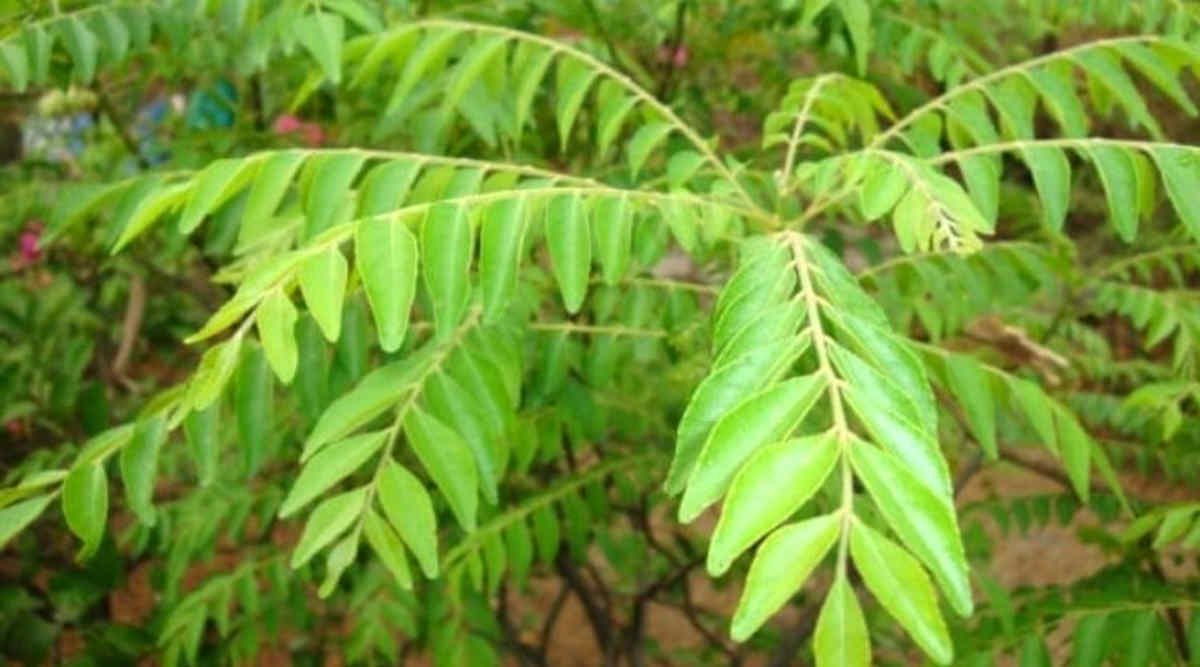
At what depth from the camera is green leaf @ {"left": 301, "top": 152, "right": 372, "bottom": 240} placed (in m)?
1.41

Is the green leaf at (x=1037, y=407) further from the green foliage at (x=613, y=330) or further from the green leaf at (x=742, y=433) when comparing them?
the green leaf at (x=742, y=433)

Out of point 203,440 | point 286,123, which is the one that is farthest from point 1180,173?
point 286,123

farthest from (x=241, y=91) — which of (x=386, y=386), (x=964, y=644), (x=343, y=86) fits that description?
(x=964, y=644)

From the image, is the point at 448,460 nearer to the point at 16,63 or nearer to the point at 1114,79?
the point at 16,63

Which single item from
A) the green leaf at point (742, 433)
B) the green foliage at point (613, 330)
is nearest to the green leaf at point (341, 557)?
the green foliage at point (613, 330)

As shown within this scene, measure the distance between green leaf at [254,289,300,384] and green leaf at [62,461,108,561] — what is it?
0.31 metres

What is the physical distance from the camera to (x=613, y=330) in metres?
1.72

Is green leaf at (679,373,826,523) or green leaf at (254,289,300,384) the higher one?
green leaf at (679,373,826,523)

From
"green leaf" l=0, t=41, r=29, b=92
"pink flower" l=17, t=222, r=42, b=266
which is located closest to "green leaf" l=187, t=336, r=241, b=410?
"green leaf" l=0, t=41, r=29, b=92

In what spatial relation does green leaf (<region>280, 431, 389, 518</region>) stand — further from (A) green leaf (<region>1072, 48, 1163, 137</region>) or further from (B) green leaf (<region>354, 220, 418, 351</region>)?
(A) green leaf (<region>1072, 48, 1163, 137</region>)

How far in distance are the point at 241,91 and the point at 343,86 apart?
0.41 meters

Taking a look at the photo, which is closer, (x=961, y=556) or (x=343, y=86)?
(x=961, y=556)

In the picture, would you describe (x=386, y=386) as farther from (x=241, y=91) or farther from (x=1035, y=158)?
(x=241, y=91)

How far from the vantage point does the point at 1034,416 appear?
1544 millimetres
